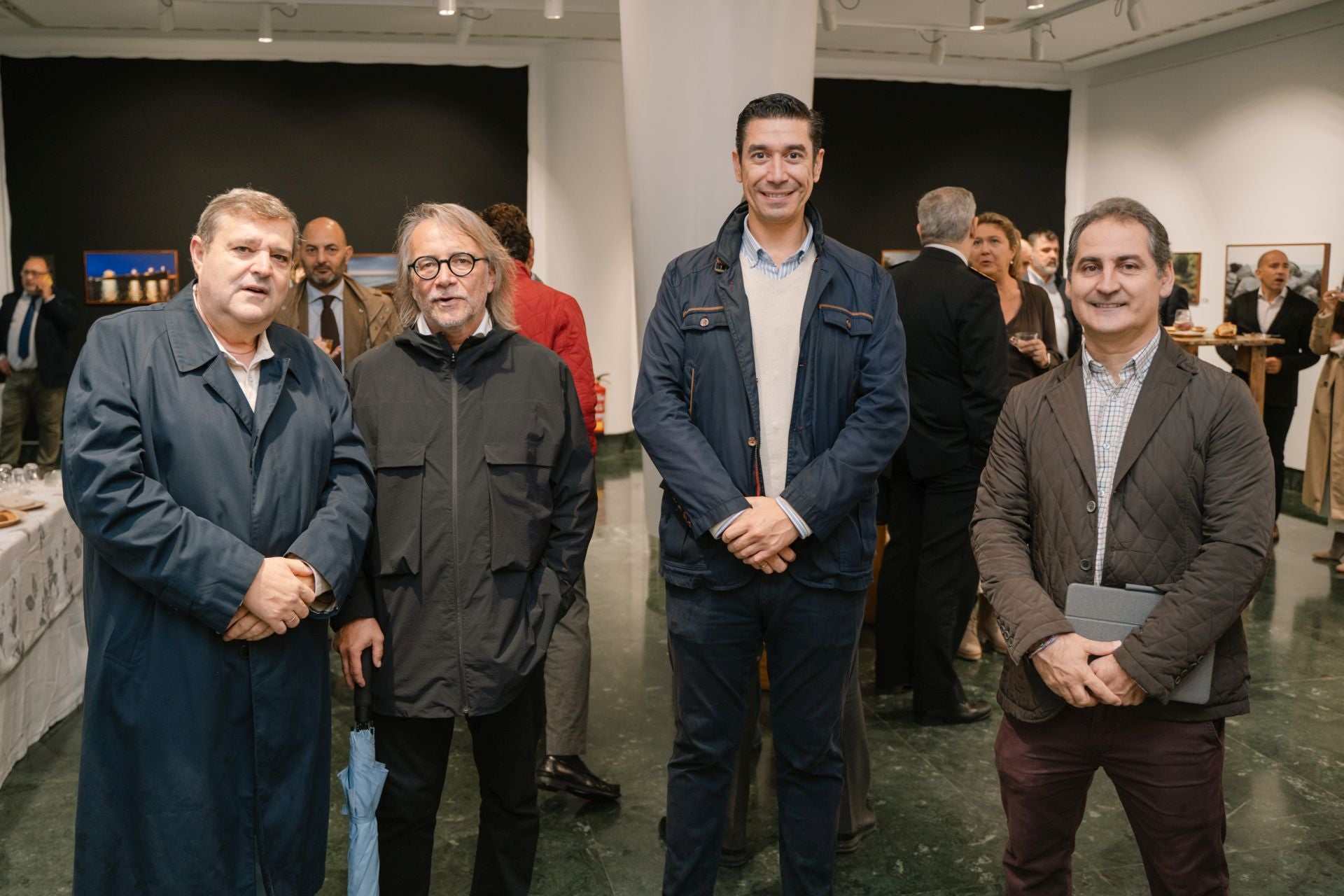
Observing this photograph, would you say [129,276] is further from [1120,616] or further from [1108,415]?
[1120,616]

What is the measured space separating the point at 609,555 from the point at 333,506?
441cm

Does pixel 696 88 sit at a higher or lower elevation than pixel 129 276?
higher

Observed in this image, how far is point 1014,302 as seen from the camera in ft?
15.8

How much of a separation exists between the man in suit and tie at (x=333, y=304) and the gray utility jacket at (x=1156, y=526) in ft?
8.54

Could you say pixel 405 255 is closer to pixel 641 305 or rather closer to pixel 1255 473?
pixel 1255 473

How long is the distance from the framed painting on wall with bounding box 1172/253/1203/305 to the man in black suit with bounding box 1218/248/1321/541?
2.71m

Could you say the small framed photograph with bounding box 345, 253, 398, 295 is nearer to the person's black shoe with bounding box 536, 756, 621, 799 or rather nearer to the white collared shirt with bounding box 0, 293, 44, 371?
the white collared shirt with bounding box 0, 293, 44, 371

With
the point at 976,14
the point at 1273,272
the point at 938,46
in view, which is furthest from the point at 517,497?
the point at 938,46

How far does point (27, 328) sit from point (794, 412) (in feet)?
28.9

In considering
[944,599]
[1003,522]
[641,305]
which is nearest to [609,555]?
[641,305]

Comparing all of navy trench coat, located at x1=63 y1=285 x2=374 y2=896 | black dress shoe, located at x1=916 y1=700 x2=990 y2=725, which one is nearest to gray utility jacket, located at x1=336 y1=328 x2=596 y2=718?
navy trench coat, located at x1=63 y1=285 x2=374 y2=896

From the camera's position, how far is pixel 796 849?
8.46ft

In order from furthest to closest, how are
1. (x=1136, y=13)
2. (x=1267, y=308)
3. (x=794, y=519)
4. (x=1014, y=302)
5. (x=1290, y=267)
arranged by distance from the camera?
1. (x=1290, y=267)
2. (x=1136, y=13)
3. (x=1267, y=308)
4. (x=1014, y=302)
5. (x=794, y=519)

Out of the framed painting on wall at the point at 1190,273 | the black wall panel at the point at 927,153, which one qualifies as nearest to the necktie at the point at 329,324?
the black wall panel at the point at 927,153
